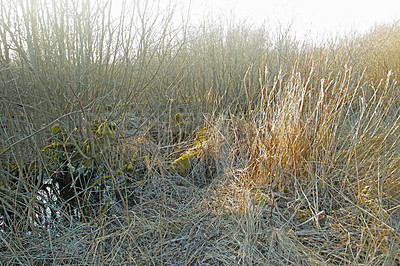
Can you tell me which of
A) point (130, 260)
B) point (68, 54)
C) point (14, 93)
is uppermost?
point (68, 54)

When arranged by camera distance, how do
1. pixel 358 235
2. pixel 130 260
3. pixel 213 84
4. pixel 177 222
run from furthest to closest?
1. pixel 213 84
2. pixel 177 222
3. pixel 358 235
4. pixel 130 260

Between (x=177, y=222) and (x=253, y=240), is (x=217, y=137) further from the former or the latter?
(x=253, y=240)

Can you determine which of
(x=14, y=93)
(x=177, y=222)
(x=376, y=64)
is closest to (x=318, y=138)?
(x=177, y=222)

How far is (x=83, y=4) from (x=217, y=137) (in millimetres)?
1558

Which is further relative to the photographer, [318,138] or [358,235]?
[318,138]

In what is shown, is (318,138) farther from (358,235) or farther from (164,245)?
(164,245)

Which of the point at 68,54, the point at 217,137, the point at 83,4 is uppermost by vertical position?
the point at 83,4

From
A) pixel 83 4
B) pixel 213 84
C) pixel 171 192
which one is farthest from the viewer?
pixel 213 84

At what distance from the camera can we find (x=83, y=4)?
215 centimetres

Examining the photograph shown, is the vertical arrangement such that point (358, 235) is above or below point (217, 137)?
below

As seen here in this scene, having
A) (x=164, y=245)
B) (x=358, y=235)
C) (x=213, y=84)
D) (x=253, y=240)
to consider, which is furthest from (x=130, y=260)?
(x=213, y=84)

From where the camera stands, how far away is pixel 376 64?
4.70 meters

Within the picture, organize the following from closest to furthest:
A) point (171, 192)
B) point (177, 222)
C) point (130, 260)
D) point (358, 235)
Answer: point (130, 260)
point (358, 235)
point (177, 222)
point (171, 192)

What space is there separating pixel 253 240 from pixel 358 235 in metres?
0.65
